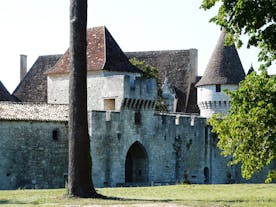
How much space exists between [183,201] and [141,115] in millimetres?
20272

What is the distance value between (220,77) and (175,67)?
9189 mm

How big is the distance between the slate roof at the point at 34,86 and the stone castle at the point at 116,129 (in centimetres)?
10

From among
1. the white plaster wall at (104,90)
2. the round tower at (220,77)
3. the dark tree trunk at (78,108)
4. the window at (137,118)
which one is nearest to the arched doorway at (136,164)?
the window at (137,118)

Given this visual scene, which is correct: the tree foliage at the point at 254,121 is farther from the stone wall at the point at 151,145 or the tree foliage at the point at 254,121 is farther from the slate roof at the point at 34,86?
the slate roof at the point at 34,86

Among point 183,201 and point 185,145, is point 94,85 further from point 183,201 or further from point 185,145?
point 183,201

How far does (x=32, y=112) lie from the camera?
36.6 m

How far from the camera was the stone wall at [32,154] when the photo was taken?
1378 inches

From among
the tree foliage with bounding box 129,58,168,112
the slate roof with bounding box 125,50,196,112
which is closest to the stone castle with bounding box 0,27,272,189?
the tree foliage with bounding box 129,58,168,112

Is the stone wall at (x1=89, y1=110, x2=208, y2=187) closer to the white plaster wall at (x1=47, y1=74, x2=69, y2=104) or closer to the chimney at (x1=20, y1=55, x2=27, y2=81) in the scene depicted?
the white plaster wall at (x1=47, y1=74, x2=69, y2=104)

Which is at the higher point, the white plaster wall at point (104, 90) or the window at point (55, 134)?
the white plaster wall at point (104, 90)

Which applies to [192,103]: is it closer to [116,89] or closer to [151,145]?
[151,145]

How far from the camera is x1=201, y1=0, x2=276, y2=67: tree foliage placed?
53.6ft

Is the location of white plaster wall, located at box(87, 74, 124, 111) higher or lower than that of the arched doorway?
higher

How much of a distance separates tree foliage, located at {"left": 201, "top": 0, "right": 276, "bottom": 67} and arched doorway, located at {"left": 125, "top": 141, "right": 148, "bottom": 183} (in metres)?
23.9
